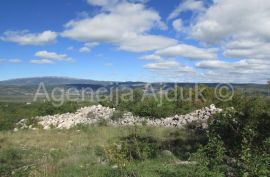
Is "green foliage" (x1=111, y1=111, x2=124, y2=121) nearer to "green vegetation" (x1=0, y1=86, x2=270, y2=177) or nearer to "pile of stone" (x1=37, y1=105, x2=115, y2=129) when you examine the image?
"pile of stone" (x1=37, y1=105, x2=115, y2=129)

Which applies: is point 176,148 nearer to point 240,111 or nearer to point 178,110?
point 240,111

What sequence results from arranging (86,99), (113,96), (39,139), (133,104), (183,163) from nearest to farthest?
(183,163) → (39,139) → (133,104) → (113,96) → (86,99)

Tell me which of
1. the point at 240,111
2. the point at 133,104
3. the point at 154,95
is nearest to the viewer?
the point at 240,111

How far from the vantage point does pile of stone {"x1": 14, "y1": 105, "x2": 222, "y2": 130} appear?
83.7ft

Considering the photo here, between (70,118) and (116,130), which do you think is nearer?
(116,130)

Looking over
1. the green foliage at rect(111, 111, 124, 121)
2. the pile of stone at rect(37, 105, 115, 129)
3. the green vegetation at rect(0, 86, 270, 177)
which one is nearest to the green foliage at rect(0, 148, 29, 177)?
the green vegetation at rect(0, 86, 270, 177)

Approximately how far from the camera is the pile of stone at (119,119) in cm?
2553

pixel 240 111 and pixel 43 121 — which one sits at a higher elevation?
pixel 240 111

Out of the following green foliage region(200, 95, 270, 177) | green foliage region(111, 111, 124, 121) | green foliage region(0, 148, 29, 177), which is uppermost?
green foliage region(200, 95, 270, 177)

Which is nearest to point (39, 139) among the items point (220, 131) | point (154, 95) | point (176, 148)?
point (176, 148)

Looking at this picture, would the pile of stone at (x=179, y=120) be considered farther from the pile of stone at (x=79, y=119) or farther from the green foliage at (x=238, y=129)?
the green foliage at (x=238, y=129)

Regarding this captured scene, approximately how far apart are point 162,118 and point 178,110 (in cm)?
240

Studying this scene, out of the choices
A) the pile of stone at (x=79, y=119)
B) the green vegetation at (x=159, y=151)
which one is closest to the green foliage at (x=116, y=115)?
the pile of stone at (x=79, y=119)

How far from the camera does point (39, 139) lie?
21.6 metres
